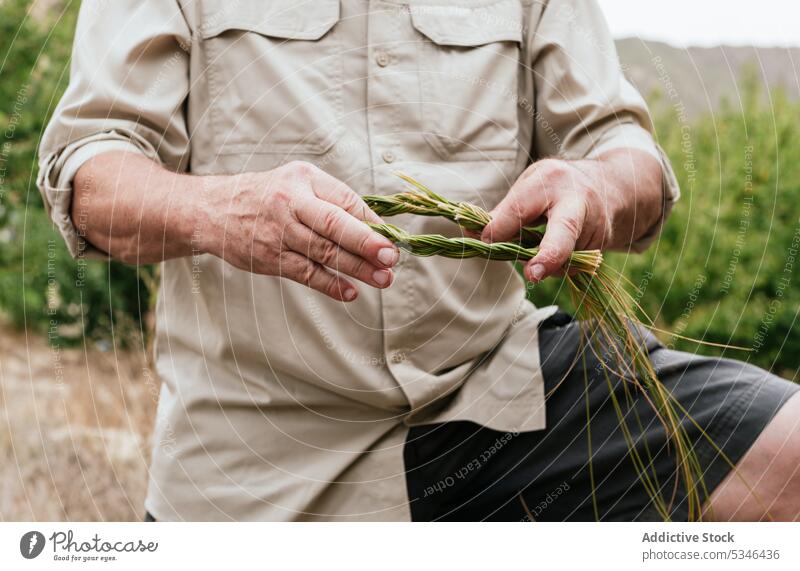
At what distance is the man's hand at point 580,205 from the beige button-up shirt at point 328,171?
2.8 inches

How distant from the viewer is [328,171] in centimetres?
146

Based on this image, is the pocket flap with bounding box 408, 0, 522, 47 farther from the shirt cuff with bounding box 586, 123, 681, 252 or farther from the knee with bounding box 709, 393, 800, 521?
the knee with bounding box 709, 393, 800, 521

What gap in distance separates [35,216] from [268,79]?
215 cm

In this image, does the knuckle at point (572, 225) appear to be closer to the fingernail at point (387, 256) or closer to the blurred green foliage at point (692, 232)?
the fingernail at point (387, 256)

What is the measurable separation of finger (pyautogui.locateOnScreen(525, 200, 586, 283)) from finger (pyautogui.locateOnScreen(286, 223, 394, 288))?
210mm

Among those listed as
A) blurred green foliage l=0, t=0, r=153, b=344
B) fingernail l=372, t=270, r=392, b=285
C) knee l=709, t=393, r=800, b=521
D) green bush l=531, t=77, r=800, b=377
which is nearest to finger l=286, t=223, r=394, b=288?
fingernail l=372, t=270, r=392, b=285

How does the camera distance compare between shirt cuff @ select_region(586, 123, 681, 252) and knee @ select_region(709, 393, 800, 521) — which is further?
shirt cuff @ select_region(586, 123, 681, 252)

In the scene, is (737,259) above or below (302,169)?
below

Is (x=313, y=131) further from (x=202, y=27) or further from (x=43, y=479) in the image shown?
(x=43, y=479)

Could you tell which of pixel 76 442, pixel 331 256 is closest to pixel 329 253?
pixel 331 256

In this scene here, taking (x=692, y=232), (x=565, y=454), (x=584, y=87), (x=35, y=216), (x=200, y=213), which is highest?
(x=584, y=87)

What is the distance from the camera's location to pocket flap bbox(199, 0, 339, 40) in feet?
4.83

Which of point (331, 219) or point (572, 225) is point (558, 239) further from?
point (331, 219)

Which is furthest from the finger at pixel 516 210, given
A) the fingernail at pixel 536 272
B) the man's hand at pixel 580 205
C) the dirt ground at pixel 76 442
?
the dirt ground at pixel 76 442
